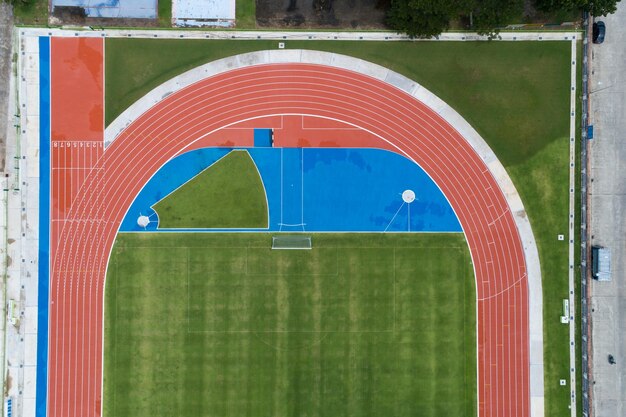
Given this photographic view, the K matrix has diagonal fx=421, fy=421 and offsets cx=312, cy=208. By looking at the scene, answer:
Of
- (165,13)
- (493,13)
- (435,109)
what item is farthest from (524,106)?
(165,13)

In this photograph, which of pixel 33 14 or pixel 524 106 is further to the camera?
pixel 524 106

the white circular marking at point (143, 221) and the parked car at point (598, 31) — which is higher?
the parked car at point (598, 31)

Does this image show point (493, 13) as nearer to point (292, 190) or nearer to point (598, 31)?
point (598, 31)

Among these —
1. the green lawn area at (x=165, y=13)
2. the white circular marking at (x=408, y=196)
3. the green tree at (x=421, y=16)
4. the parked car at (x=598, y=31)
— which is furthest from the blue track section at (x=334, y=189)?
the parked car at (x=598, y=31)

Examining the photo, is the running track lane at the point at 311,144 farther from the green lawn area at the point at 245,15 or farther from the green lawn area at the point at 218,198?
the green lawn area at the point at 245,15

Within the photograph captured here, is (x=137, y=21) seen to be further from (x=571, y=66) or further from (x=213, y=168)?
(x=571, y=66)

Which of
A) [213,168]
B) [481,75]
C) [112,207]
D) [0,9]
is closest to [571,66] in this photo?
[481,75]
